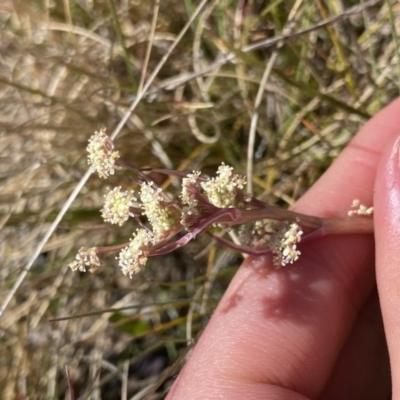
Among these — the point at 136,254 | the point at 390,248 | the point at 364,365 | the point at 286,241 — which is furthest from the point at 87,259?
the point at 364,365

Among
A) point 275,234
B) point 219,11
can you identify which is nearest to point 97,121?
point 219,11

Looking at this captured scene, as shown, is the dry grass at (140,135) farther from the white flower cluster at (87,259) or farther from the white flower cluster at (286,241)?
the white flower cluster at (87,259)

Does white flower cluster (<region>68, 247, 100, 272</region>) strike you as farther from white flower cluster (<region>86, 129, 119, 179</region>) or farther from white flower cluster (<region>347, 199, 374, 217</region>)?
white flower cluster (<region>347, 199, 374, 217</region>)

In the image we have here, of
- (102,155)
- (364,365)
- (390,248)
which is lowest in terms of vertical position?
(364,365)

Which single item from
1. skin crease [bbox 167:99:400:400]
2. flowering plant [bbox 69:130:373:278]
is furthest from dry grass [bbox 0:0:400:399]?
flowering plant [bbox 69:130:373:278]

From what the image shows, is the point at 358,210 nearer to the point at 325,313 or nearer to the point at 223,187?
the point at 325,313

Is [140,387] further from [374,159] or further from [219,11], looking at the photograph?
[219,11]
